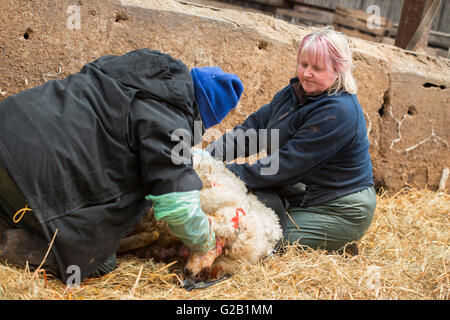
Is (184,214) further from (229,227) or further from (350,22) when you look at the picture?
(350,22)

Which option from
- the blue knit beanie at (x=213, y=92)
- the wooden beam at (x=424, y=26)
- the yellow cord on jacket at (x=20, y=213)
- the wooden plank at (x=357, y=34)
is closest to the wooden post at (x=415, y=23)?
the wooden beam at (x=424, y=26)

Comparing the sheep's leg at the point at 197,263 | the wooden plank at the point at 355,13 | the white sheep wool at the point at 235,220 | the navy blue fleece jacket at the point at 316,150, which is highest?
the wooden plank at the point at 355,13

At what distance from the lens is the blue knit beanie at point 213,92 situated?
7.75 feet

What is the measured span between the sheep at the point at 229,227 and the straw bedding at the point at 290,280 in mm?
90

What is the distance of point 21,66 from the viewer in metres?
3.36

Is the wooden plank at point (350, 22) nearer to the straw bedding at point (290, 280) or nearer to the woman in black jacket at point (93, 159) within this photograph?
the straw bedding at point (290, 280)

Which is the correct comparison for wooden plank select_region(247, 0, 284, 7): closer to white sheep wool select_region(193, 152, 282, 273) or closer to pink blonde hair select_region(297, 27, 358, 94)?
pink blonde hair select_region(297, 27, 358, 94)

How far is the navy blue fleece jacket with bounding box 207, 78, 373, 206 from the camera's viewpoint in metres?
2.86

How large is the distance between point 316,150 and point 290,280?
83cm

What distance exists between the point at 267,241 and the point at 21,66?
2.25m

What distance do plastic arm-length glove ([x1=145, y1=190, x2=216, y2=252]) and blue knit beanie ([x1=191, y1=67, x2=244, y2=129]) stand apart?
46 centimetres

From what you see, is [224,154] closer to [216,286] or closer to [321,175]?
[321,175]

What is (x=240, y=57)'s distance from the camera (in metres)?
3.98
